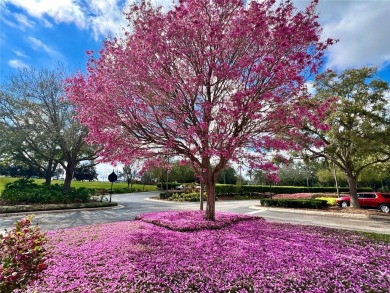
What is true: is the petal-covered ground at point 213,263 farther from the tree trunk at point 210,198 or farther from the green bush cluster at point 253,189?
the green bush cluster at point 253,189

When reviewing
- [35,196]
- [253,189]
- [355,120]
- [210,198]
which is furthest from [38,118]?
[253,189]

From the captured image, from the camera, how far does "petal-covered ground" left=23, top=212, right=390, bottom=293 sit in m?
4.61

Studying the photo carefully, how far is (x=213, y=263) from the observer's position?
5672mm

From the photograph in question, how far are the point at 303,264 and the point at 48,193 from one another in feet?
64.6

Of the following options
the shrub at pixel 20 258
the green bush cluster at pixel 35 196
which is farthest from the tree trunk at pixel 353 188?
the green bush cluster at pixel 35 196

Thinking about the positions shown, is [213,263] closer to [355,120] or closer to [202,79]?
[202,79]

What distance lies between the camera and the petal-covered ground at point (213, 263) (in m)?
4.61

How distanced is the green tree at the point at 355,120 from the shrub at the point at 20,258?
16.4 metres

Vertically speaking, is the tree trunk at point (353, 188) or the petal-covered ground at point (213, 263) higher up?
the tree trunk at point (353, 188)

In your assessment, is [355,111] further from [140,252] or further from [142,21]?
[140,252]

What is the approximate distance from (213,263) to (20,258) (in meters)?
4.00

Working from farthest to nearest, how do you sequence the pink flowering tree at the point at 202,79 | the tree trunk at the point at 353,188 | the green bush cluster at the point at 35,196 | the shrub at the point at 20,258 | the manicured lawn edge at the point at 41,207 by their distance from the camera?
1. the tree trunk at the point at 353,188
2. the green bush cluster at the point at 35,196
3. the manicured lawn edge at the point at 41,207
4. the pink flowering tree at the point at 202,79
5. the shrub at the point at 20,258

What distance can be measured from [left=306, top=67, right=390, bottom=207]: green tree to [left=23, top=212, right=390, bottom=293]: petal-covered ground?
29.7ft

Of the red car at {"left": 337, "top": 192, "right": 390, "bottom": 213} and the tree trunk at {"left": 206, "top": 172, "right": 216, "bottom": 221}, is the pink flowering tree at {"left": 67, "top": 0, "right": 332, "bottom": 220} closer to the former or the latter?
the tree trunk at {"left": 206, "top": 172, "right": 216, "bottom": 221}
